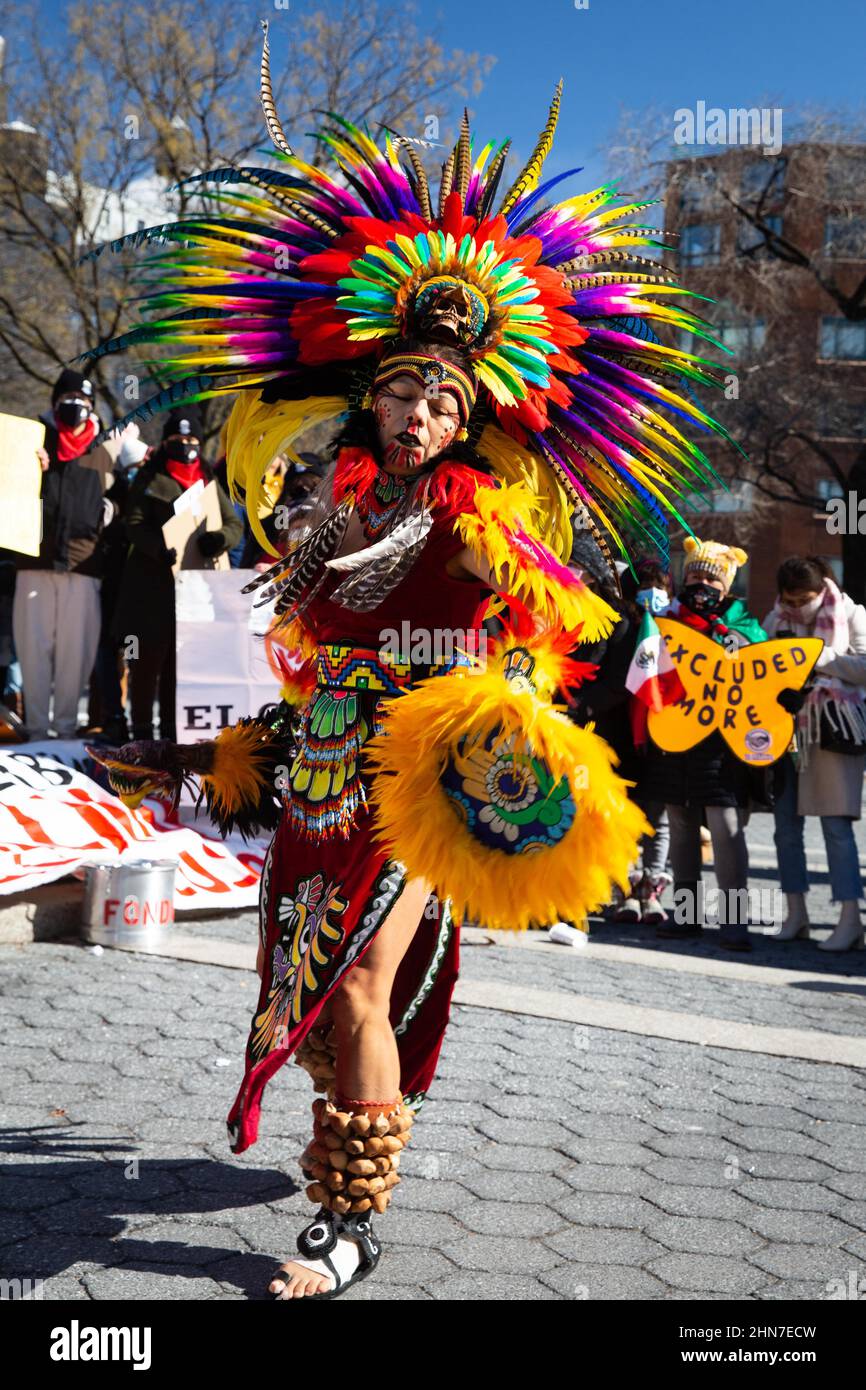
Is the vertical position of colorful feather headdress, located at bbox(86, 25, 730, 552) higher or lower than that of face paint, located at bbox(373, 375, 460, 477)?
higher

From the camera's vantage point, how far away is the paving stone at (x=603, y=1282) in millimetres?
2885

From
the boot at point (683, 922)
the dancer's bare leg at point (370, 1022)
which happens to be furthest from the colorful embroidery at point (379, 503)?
the boot at point (683, 922)

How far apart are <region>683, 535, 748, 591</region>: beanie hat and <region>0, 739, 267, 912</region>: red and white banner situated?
9.08 feet

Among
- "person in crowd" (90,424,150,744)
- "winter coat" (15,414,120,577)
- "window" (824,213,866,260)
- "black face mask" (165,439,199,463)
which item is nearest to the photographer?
"winter coat" (15,414,120,577)

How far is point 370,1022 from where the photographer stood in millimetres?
2891

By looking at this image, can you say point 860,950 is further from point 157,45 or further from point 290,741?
point 157,45

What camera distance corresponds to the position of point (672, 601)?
24.3 feet

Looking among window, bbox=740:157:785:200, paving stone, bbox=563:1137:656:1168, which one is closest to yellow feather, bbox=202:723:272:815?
paving stone, bbox=563:1137:656:1168

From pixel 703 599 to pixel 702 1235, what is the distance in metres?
4.44

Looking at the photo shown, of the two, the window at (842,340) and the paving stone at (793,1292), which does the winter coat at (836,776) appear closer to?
the paving stone at (793,1292)

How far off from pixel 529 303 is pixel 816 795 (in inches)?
177

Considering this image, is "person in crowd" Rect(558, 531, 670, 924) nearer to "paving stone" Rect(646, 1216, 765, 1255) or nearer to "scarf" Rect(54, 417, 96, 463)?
"scarf" Rect(54, 417, 96, 463)

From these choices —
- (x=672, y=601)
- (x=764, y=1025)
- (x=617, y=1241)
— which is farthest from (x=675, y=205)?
(x=617, y=1241)

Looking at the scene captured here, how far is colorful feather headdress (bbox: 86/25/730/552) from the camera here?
10.4ft
